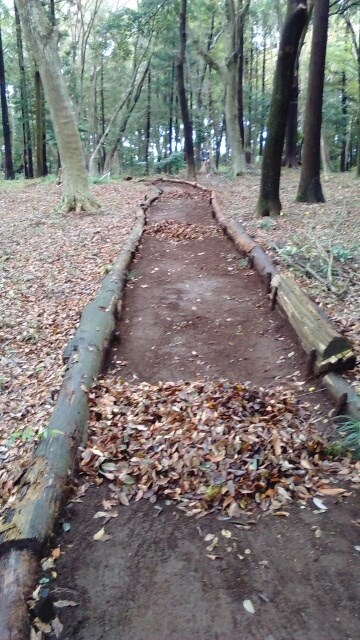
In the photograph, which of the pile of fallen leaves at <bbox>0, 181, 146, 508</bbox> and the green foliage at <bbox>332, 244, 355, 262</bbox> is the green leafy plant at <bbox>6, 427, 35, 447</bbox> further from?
the green foliage at <bbox>332, 244, 355, 262</bbox>

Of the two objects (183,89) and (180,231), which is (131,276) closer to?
(180,231)

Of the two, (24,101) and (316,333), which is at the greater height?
(24,101)

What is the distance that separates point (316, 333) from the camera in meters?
5.06

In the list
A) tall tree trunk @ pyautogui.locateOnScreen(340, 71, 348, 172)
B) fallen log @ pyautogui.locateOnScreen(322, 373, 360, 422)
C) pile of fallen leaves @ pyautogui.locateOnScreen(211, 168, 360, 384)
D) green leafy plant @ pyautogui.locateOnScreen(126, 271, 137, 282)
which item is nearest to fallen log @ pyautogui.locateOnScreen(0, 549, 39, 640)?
fallen log @ pyautogui.locateOnScreen(322, 373, 360, 422)

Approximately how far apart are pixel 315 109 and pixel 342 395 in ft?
31.1

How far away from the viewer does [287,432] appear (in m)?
4.01

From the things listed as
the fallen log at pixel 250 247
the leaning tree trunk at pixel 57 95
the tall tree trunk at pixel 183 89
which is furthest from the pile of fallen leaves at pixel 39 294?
the tall tree trunk at pixel 183 89

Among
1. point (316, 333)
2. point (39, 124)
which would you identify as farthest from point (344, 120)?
point (316, 333)

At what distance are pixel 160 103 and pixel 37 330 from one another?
35696mm

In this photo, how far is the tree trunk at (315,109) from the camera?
37.6 feet

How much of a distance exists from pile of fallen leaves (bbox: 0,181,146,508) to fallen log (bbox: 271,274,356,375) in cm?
254

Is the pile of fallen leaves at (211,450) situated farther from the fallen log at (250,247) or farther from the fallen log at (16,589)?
the fallen log at (250,247)

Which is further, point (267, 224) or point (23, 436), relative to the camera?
point (267, 224)

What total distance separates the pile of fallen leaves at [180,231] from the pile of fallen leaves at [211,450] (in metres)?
6.69
